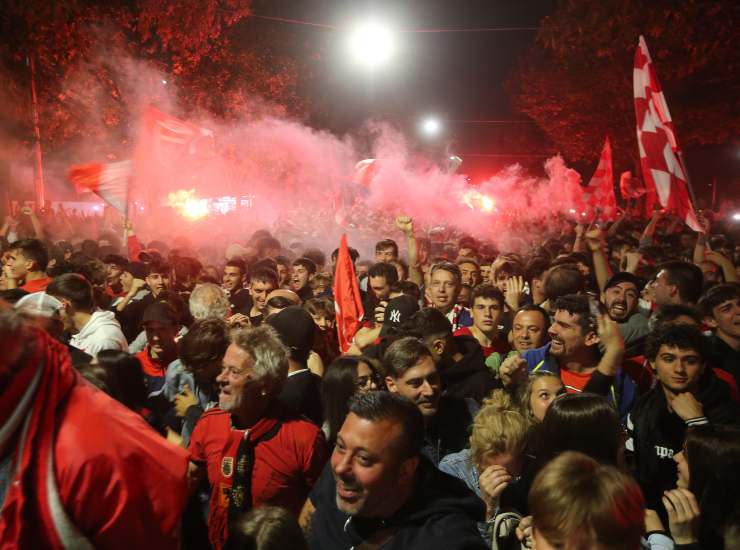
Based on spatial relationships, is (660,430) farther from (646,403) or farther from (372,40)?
(372,40)

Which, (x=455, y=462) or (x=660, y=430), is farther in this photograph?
(x=660, y=430)

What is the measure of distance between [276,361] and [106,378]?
923 millimetres

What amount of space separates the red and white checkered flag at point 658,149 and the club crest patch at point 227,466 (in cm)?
623

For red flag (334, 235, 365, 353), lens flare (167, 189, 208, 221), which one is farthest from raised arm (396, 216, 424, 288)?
lens flare (167, 189, 208, 221)

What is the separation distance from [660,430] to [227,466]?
266cm

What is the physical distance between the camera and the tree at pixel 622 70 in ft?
66.5

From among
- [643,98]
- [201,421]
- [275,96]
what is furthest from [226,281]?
[275,96]

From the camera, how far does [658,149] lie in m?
8.01

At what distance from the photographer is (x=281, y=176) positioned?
27.7 meters

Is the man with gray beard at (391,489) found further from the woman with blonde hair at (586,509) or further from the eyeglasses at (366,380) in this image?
the eyeglasses at (366,380)

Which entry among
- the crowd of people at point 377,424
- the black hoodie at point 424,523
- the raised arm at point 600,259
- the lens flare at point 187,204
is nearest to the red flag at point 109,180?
the crowd of people at point 377,424

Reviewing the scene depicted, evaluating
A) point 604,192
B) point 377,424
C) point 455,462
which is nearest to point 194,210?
point 604,192

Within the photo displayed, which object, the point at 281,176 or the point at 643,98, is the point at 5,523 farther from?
the point at 281,176

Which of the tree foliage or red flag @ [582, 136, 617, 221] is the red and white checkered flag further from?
the tree foliage
